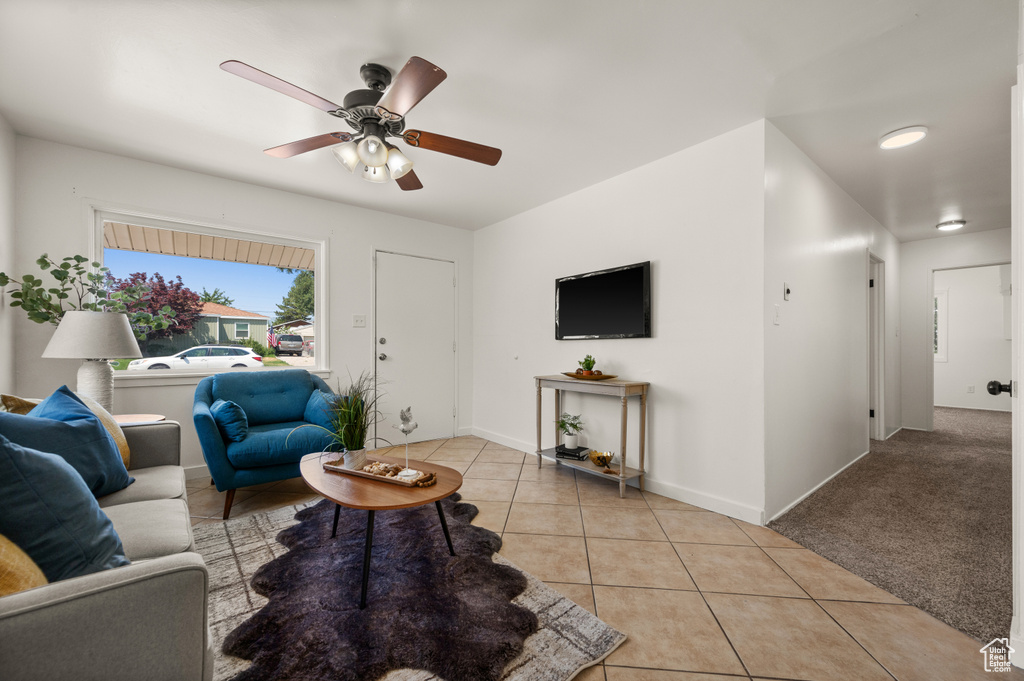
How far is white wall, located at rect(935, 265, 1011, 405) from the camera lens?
643 centimetres

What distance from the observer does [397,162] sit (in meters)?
2.22

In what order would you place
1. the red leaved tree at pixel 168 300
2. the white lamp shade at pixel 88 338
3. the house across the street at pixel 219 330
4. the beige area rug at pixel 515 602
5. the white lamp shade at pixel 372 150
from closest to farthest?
the beige area rug at pixel 515 602, the white lamp shade at pixel 372 150, the white lamp shade at pixel 88 338, the red leaved tree at pixel 168 300, the house across the street at pixel 219 330

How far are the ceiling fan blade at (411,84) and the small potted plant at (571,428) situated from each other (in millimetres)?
2496

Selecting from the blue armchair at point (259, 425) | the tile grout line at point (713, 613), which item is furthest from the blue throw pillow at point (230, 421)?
the tile grout line at point (713, 613)

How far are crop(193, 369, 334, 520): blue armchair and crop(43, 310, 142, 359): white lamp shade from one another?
555 millimetres

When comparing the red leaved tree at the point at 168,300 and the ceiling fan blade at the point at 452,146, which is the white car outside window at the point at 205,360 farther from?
the ceiling fan blade at the point at 452,146

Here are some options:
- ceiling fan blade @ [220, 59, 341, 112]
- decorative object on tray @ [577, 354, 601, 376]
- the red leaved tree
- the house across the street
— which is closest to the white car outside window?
the house across the street

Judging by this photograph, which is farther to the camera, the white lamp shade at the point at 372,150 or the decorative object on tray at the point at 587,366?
the decorative object on tray at the point at 587,366

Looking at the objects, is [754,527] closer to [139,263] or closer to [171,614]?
[171,614]

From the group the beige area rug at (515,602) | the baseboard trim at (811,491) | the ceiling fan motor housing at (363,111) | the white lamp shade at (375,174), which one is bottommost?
the baseboard trim at (811,491)

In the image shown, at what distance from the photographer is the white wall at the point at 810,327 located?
2570 millimetres

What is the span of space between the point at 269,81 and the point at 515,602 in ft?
7.65

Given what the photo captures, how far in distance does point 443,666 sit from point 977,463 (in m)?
4.96

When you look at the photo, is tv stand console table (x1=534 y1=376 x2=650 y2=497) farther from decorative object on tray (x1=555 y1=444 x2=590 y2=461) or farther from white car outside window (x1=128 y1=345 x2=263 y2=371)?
white car outside window (x1=128 y1=345 x2=263 y2=371)
